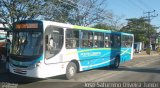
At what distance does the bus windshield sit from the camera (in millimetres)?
13156

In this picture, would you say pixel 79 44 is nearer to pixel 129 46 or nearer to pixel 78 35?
pixel 78 35

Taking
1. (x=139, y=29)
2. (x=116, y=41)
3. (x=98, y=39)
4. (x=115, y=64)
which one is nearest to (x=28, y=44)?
(x=98, y=39)

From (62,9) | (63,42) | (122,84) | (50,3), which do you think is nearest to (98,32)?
(63,42)

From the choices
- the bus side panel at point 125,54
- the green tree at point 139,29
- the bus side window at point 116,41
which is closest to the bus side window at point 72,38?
the bus side window at point 116,41

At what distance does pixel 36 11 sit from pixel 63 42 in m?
9.37

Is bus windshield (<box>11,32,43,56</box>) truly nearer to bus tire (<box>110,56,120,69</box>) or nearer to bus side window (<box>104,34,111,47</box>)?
bus side window (<box>104,34,111,47</box>)

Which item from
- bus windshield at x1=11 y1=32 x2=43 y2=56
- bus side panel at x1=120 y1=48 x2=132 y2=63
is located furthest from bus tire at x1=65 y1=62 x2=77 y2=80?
bus side panel at x1=120 y1=48 x2=132 y2=63

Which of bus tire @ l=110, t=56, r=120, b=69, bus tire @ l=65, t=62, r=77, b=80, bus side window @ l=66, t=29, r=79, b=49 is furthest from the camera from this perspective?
bus tire @ l=110, t=56, r=120, b=69

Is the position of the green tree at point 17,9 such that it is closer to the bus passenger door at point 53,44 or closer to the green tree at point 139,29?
the bus passenger door at point 53,44

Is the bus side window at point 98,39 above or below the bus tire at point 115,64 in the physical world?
above

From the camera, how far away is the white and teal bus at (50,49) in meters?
13.1

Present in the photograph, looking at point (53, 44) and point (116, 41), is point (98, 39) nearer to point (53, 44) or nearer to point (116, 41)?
point (116, 41)

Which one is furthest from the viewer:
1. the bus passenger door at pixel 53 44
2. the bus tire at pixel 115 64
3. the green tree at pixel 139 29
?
the green tree at pixel 139 29

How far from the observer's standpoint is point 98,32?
61.2 feet
